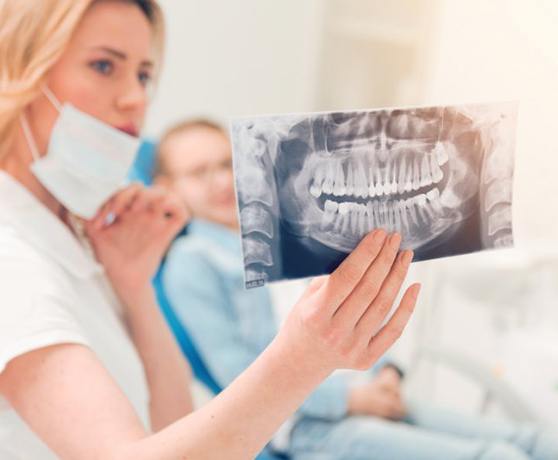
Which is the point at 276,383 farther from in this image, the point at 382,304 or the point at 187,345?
the point at 187,345

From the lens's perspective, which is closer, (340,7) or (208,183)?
(208,183)

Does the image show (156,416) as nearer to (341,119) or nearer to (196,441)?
(196,441)

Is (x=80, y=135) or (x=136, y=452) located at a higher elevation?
(x=80, y=135)

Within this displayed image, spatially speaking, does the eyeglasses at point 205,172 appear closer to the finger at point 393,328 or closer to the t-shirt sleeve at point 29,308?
the t-shirt sleeve at point 29,308

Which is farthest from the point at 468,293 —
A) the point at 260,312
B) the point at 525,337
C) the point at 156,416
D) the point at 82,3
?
the point at 82,3

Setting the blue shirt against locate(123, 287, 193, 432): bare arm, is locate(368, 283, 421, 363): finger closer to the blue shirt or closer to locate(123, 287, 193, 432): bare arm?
locate(123, 287, 193, 432): bare arm

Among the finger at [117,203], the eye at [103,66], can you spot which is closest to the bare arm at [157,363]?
the finger at [117,203]

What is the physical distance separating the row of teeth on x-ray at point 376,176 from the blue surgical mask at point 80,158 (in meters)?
0.42

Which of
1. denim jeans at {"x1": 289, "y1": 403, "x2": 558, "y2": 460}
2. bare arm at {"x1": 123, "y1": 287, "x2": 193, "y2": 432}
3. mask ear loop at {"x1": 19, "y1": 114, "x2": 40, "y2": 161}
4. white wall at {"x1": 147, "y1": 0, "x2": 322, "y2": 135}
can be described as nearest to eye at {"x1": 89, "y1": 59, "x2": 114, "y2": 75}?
mask ear loop at {"x1": 19, "y1": 114, "x2": 40, "y2": 161}

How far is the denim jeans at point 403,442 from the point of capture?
1423 millimetres

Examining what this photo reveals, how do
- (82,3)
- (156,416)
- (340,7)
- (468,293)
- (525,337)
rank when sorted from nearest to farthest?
1. (82,3)
2. (156,416)
3. (525,337)
4. (468,293)
5. (340,7)

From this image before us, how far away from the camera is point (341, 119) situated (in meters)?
0.63

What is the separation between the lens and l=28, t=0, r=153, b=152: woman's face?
917 millimetres

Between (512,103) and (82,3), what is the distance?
0.54 meters
